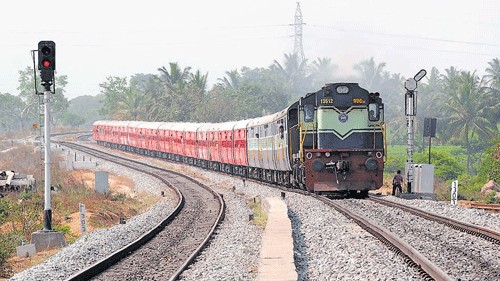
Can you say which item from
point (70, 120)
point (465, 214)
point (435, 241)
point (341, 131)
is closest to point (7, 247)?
point (341, 131)

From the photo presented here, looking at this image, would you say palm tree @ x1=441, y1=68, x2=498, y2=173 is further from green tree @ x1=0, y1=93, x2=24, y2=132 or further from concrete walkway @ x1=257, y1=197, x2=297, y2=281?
green tree @ x1=0, y1=93, x2=24, y2=132

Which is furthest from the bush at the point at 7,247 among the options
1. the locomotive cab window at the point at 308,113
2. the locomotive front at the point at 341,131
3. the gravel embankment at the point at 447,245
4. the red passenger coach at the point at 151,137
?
the red passenger coach at the point at 151,137

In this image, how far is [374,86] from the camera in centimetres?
12156

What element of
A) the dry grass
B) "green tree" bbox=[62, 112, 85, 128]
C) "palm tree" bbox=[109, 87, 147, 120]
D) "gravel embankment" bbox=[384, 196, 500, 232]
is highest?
"palm tree" bbox=[109, 87, 147, 120]

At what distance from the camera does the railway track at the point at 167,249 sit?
450 inches

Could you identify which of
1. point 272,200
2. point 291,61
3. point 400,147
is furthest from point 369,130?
point 291,61

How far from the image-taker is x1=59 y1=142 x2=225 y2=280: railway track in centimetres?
1142

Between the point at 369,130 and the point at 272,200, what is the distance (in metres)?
3.43

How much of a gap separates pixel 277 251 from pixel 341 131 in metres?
9.88

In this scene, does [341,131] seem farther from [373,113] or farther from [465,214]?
[465,214]

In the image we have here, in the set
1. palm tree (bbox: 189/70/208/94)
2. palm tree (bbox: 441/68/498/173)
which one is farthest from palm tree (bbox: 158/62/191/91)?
palm tree (bbox: 441/68/498/173)

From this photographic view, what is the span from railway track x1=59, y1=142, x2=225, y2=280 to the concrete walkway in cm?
131

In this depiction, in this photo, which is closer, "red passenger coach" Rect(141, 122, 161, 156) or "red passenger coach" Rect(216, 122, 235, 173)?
"red passenger coach" Rect(216, 122, 235, 173)

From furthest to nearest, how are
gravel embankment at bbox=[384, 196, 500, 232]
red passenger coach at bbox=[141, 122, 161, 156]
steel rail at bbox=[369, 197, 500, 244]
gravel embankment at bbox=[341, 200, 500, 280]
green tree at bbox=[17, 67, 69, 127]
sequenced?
green tree at bbox=[17, 67, 69, 127]
red passenger coach at bbox=[141, 122, 161, 156]
gravel embankment at bbox=[384, 196, 500, 232]
steel rail at bbox=[369, 197, 500, 244]
gravel embankment at bbox=[341, 200, 500, 280]
